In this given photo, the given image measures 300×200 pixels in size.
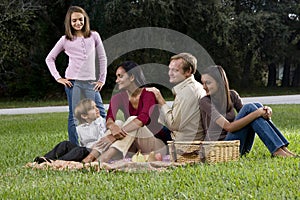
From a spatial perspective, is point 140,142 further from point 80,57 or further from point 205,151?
point 80,57

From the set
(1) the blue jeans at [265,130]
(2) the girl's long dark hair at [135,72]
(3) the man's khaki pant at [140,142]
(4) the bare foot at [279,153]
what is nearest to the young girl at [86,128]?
(3) the man's khaki pant at [140,142]

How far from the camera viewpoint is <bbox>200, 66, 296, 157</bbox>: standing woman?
4.91m

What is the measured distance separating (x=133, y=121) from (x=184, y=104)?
56 centimetres

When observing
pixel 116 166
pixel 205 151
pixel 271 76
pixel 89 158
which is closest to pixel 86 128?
pixel 89 158

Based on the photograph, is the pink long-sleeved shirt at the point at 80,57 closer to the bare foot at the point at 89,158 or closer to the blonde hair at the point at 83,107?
the blonde hair at the point at 83,107

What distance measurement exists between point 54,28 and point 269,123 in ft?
63.1

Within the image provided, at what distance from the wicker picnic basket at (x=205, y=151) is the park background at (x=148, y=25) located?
52.3 feet

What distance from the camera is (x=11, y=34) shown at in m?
20.6

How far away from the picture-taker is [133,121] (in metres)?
5.28

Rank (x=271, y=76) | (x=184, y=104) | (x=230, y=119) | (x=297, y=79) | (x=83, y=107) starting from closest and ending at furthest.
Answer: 1. (x=184, y=104)
2. (x=230, y=119)
3. (x=83, y=107)
4. (x=297, y=79)
5. (x=271, y=76)

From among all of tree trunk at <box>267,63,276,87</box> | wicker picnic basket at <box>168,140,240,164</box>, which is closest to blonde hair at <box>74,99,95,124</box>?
wicker picnic basket at <box>168,140,240,164</box>

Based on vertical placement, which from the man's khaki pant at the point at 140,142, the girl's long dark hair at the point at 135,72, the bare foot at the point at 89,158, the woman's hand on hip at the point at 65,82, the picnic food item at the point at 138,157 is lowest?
the bare foot at the point at 89,158

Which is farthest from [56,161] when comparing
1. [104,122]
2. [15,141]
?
[15,141]

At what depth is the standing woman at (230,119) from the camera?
4.91 meters
